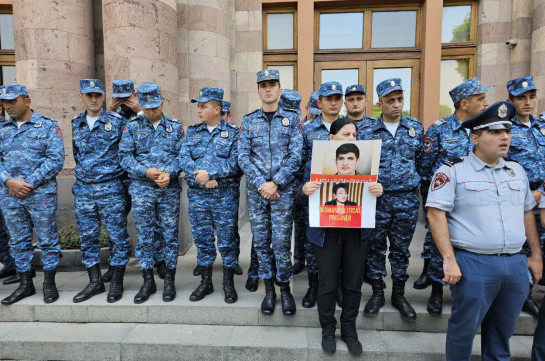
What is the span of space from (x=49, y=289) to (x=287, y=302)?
8.50 feet

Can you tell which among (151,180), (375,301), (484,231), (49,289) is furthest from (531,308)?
(49,289)

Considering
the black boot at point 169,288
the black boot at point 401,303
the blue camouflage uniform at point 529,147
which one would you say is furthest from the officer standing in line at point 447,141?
the black boot at point 169,288

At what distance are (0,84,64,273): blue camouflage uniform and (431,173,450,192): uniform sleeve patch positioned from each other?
3.76 meters

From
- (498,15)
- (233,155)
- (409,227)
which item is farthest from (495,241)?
(498,15)

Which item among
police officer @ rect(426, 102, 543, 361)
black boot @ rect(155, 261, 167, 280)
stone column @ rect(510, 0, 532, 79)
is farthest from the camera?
stone column @ rect(510, 0, 532, 79)

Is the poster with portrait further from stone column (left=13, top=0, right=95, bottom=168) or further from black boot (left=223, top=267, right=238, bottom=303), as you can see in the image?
stone column (left=13, top=0, right=95, bottom=168)

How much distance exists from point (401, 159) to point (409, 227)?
66cm

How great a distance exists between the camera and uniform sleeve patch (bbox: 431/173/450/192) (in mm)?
2271

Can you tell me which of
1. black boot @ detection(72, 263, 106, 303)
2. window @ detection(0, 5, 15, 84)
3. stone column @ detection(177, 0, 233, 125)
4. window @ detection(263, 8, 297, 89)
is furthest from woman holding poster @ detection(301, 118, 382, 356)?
window @ detection(0, 5, 15, 84)

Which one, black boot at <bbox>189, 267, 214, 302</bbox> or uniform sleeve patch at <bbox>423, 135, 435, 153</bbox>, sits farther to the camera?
black boot at <bbox>189, 267, 214, 302</bbox>

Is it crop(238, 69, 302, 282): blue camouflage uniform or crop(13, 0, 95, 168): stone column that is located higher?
crop(13, 0, 95, 168): stone column

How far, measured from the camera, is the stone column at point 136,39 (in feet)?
16.0

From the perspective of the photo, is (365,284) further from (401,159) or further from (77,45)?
(77,45)

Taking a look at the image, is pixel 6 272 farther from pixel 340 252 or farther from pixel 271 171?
pixel 340 252
